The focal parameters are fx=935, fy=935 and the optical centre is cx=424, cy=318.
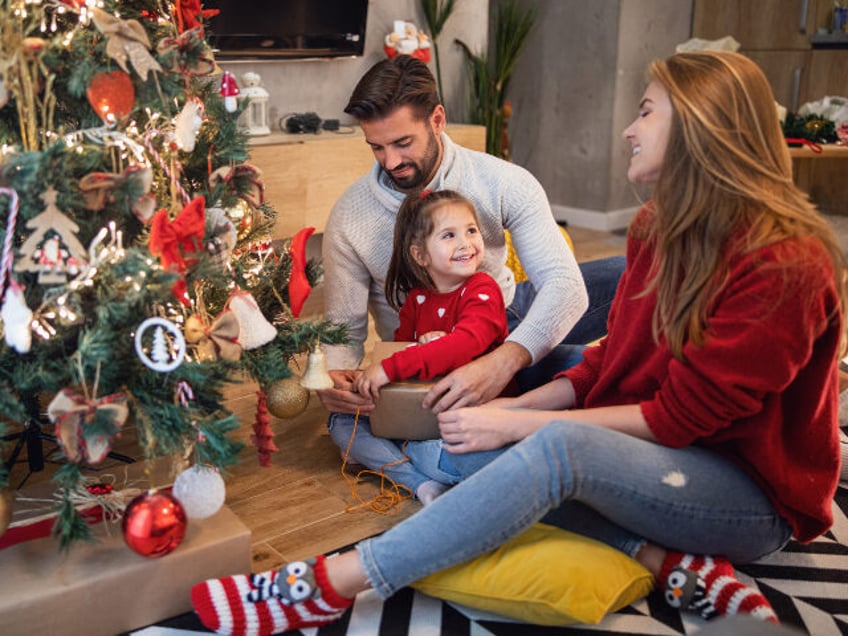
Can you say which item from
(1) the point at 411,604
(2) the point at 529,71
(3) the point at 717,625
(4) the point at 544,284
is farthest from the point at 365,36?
(3) the point at 717,625

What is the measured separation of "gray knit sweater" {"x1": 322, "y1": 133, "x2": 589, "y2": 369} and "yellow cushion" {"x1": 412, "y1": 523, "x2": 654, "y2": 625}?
27.2 inches

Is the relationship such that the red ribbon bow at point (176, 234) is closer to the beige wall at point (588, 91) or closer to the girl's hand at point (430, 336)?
the girl's hand at point (430, 336)

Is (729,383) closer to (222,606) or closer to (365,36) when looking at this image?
(222,606)

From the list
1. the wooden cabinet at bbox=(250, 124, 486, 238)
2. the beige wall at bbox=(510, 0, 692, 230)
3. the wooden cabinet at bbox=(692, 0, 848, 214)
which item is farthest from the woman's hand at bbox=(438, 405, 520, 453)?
the wooden cabinet at bbox=(692, 0, 848, 214)

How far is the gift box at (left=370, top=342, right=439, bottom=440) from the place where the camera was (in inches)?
74.2

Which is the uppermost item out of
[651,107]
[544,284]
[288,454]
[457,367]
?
[651,107]

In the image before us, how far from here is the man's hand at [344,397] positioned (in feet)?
6.38

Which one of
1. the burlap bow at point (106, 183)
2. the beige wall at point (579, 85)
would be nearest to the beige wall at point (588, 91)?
the beige wall at point (579, 85)

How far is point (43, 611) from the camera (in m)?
1.40

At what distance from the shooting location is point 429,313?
2092 millimetres

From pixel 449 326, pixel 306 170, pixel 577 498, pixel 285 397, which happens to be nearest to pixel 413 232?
pixel 449 326

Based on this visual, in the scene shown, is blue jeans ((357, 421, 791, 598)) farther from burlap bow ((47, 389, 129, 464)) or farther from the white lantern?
the white lantern

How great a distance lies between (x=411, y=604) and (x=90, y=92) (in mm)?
973

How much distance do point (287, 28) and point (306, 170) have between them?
61 centimetres
